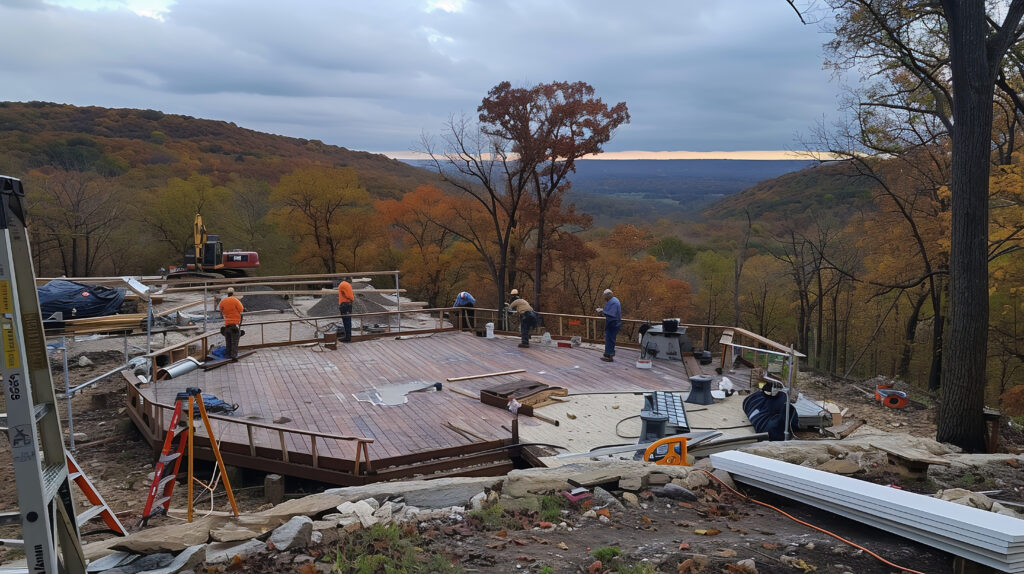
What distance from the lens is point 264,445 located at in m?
8.48

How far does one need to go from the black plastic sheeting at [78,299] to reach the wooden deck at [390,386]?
94.2 inches

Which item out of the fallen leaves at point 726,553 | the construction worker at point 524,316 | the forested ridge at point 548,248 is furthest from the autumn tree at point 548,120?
the fallen leaves at point 726,553

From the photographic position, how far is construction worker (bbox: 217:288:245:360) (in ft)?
40.5

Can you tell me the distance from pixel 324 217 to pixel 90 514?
3984 cm

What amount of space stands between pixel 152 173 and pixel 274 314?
3828 centimetres

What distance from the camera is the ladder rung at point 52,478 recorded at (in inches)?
119

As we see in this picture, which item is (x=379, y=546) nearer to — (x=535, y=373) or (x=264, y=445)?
(x=264, y=445)

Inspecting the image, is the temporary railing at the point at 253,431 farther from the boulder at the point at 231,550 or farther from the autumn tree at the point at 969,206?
the autumn tree at the point at 969,206

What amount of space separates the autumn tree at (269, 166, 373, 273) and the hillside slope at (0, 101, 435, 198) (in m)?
18.6

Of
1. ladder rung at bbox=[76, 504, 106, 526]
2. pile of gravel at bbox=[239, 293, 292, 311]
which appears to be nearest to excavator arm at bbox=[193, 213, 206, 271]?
pile of gravel at bbox=[239, 293, 292, 311]

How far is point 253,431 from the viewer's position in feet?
29.4

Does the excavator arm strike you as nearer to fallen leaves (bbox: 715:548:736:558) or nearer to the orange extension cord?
the orange extension cord

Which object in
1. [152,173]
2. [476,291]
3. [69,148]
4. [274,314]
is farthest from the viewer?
[69,148]

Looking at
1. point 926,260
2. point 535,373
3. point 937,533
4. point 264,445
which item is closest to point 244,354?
point 264,445
